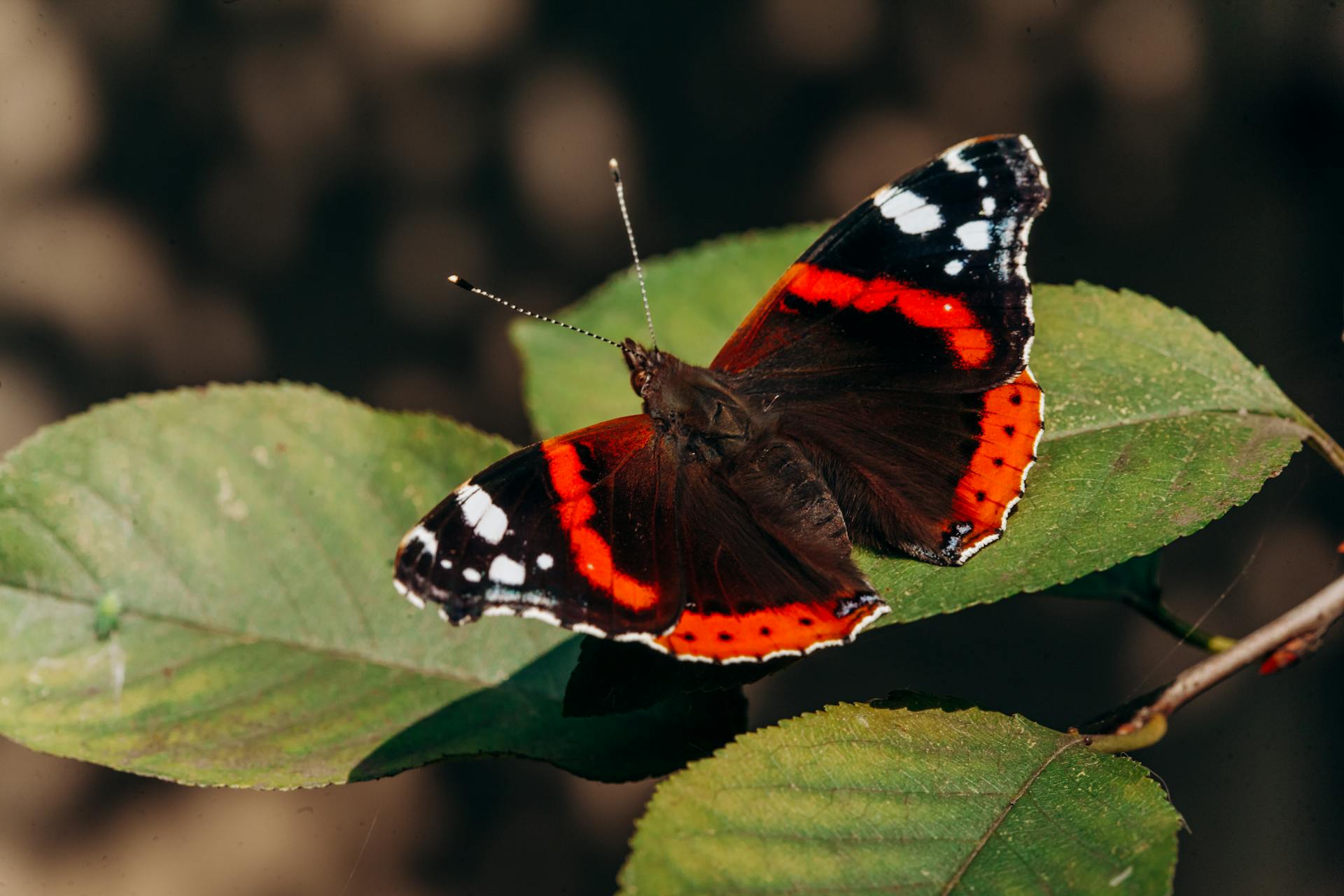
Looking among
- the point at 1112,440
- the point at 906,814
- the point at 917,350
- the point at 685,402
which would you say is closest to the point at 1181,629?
the point at 1112,440

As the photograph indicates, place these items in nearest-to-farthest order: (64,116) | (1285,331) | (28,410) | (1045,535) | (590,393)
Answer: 1. (1045,535)
2. (590,393)
3. (1285,331)
4. (64,116)
5. (28,410)

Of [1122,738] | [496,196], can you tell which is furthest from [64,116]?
[1122,738]

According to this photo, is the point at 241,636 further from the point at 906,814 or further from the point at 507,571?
the point at 906,814

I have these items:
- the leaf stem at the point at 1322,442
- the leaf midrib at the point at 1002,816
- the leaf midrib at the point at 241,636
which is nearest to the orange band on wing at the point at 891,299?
the leaf stem at the point at 1322,442

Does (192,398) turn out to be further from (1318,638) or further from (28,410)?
(28,410)

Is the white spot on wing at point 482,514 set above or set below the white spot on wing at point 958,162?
below

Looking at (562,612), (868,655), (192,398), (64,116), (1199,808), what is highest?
(64,116)

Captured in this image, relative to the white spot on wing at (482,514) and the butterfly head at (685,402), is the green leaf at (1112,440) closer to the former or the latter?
the butterfly head at (685,402)
